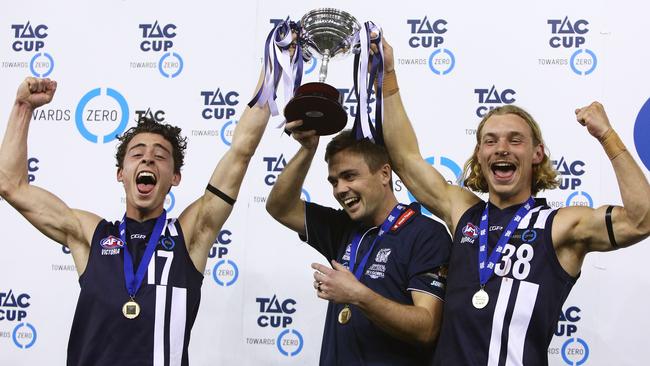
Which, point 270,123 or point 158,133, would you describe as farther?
point 270,123

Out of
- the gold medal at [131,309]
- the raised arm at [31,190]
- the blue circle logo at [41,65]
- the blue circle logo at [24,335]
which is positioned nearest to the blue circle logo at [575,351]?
the gold medal at [131,309]

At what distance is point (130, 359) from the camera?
266 centimetres

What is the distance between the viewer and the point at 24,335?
4031 mm

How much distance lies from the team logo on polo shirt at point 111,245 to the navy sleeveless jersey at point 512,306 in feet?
3.85

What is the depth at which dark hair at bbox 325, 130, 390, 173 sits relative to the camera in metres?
2.91

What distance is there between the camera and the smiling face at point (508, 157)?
273cm

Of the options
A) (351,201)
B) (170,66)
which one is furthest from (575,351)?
(170,66)

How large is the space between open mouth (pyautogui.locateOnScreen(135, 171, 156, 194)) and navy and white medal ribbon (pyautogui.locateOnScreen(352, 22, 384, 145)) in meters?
0.77

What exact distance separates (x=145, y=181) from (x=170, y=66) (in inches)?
49.2

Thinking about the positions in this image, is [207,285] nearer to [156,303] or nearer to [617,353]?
[156,303]

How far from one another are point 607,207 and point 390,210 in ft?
2.51

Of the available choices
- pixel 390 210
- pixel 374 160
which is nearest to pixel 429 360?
pixel 390 210

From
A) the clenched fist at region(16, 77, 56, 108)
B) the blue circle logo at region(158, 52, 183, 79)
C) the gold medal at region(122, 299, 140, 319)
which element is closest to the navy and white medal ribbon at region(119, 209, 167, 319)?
the gold medal at region(122, 299, 140, 319)

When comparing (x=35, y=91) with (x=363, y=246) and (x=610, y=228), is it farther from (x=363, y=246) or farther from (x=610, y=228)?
(x=610, y=228)
